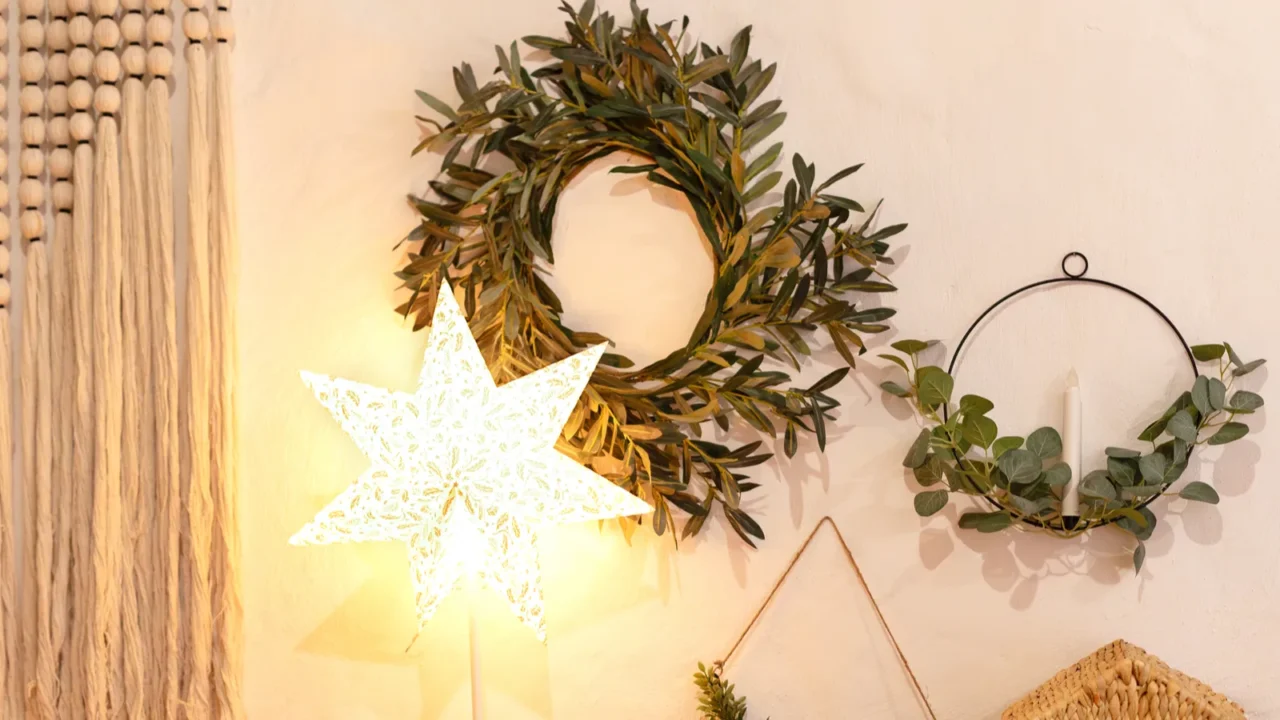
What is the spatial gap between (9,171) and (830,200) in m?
0.96

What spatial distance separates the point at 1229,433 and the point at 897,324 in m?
0.33

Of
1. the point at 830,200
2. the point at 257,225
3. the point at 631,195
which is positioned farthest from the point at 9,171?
the point at 830,200

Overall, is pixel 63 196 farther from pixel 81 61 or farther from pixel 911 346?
pixel 911 346

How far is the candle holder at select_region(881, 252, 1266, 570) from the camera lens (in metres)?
0.95

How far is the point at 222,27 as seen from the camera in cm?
114

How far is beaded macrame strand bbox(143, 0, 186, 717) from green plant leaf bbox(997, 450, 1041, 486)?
90cm

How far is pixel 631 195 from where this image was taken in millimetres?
1093

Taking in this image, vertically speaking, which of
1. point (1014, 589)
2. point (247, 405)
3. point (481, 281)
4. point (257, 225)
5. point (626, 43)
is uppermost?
point (626, 43)

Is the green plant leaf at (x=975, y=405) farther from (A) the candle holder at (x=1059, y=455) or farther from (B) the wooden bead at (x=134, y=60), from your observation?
(B) the wooden bead at (x=134, y=60)

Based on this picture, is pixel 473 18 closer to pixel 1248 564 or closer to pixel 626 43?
pixel 626 43

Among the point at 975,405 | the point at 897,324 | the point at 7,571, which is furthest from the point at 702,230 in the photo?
the point at 7,571

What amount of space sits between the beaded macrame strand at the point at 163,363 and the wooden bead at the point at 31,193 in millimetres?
126

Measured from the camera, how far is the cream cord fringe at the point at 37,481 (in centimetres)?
109

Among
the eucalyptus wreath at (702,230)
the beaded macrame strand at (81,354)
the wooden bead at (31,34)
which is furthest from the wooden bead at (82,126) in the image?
the eucalyptus wreath at (702,230)
